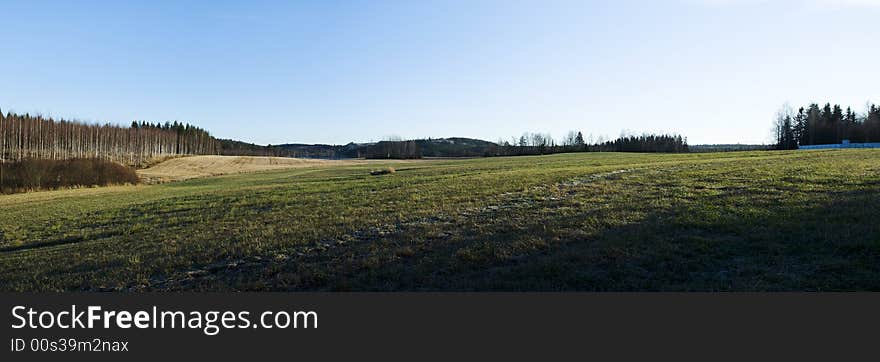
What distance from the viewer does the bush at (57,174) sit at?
44500 mm

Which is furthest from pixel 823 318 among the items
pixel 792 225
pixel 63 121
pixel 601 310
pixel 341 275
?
pixel 63 121

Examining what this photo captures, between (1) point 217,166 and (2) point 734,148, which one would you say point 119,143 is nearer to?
(1) point 217,166

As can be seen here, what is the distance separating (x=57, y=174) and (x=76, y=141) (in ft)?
198

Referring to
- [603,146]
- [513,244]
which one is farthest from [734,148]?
[513,244]

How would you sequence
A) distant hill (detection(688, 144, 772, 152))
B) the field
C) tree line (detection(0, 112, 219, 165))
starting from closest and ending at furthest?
the field
tree line (detection(0, 112, 219, 165))
distant hill (detection(688, 144, 772, 152))

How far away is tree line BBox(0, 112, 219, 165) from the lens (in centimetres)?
8031

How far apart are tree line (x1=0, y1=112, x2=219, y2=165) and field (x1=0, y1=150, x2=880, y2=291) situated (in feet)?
236

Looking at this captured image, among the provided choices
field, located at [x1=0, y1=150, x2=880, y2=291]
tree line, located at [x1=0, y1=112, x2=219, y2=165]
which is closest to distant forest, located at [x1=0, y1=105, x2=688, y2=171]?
tree line, located at [x1=0, y1=112, x2=219, y2=165]

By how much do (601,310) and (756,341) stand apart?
157cm

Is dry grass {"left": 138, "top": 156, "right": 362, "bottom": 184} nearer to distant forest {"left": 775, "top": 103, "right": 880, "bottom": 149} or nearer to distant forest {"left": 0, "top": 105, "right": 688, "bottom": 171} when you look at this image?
distant forest {"left": 0, "top": 105, "right": 688, "bottom": 171}

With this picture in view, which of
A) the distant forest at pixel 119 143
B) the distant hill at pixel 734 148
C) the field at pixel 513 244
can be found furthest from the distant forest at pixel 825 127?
the field at pixel 513 244

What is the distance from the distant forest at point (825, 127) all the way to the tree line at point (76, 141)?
144625mm

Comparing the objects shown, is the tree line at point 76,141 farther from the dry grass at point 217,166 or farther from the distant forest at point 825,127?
the distant forest at point 825,127

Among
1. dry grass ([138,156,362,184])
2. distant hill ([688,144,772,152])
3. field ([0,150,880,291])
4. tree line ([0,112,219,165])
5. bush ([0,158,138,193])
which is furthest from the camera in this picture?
distant hill ([688,144,772,152])
